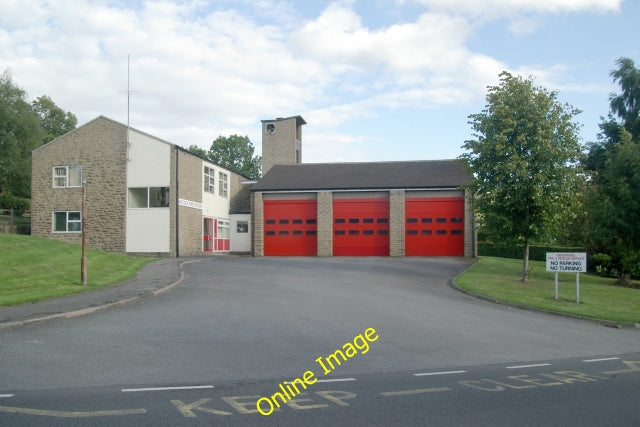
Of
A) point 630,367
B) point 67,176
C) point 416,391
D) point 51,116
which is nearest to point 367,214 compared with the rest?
point 67,176

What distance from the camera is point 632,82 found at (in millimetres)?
47781

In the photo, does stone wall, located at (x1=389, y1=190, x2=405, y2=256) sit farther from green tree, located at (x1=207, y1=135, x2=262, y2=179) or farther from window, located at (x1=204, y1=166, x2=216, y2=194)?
green tree, located at (x1=207, y1=135, x2=262, y2=179)

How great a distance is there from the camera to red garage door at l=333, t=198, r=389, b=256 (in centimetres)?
3347

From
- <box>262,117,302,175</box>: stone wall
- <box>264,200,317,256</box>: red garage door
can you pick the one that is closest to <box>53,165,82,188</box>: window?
<box>264,200,317,256</box>: red garage door

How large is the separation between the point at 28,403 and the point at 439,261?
2483cm

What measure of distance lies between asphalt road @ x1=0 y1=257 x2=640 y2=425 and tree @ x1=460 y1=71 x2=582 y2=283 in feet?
26.6

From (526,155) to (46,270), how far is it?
58.7 feet

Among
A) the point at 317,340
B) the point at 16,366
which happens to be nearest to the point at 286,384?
the point at 317,340

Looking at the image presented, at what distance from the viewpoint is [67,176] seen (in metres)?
32.9

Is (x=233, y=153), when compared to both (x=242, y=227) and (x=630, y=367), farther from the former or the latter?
(x=630, y=367)

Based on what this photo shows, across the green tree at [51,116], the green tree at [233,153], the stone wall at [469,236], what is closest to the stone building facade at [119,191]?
the stone wall at [469,236]

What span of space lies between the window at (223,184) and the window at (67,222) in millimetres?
8995

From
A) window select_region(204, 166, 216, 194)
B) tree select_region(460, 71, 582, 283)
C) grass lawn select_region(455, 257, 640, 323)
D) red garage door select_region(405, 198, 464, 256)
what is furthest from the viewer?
window select_region(204, 166, 216, 194)

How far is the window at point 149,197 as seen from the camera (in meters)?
31.4
